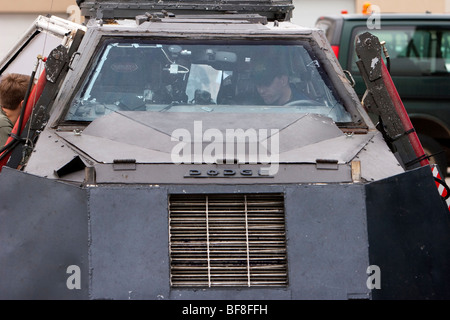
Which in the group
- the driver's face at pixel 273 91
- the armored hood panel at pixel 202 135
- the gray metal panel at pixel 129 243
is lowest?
the gray metal panel at pixel 129 243

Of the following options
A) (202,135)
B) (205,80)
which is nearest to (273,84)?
(205,80)

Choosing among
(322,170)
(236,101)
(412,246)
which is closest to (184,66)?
A: (236,101)

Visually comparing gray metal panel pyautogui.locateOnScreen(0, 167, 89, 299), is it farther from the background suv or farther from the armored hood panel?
the background suv

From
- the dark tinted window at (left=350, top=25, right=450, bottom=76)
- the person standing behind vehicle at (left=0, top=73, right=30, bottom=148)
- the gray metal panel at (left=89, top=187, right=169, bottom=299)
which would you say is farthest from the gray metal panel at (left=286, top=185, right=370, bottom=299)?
the dark tinted window at (left=350, top=25, right=450, bottom=76)

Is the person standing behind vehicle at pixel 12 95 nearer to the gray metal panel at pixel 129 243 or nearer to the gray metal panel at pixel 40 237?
the gray metal panel at pixel 40 237

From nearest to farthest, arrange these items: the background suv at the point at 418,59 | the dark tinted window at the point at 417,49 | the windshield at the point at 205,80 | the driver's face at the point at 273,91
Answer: the windshield at the point at 205,80
the driver's face at the point at 273,91
the background suv at the point at 418,59
the dark tinted window at the point at 417,49

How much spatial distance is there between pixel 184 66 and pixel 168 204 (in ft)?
5.71

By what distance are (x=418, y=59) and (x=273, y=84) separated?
23.5 ft

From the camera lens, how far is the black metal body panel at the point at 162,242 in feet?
16.3

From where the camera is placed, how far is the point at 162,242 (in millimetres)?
5000

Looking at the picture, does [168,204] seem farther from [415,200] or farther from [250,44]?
[250,44]

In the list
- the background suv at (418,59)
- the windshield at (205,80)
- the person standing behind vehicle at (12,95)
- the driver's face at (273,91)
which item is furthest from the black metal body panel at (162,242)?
the background suv at (418,59)

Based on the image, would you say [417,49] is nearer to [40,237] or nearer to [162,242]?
[162,242]

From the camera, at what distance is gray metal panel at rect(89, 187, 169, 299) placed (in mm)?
4965
